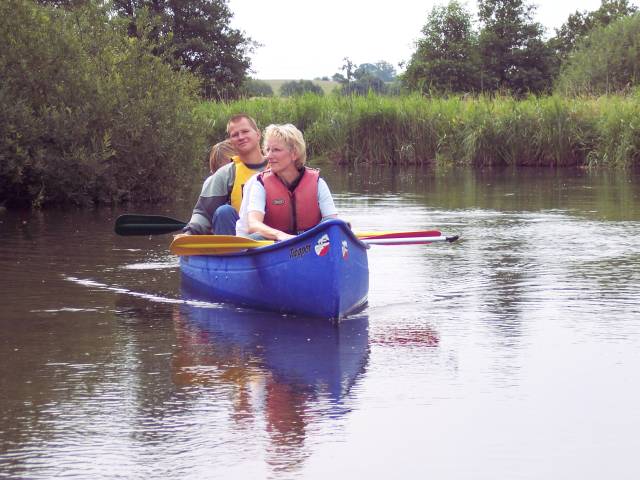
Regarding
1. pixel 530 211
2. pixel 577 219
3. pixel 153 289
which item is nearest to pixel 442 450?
pixel 153 289

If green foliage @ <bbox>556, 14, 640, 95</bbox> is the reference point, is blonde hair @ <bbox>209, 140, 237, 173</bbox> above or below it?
below

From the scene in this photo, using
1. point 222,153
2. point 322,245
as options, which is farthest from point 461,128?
point 322,245

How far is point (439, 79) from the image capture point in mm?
53125

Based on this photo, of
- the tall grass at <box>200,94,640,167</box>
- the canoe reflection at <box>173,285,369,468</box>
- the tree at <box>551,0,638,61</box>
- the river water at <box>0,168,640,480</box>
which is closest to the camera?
the river water at <box>0,168,640,480</box>

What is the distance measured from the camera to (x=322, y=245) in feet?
23.1

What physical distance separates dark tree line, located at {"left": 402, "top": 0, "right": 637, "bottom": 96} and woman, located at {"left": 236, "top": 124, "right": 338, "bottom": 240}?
4550 centimetres

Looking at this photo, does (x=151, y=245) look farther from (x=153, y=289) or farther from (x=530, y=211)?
(x=530, y=211)

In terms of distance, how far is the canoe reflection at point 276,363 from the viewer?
16.5ft

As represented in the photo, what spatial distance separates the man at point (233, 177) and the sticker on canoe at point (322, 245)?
1.83 m

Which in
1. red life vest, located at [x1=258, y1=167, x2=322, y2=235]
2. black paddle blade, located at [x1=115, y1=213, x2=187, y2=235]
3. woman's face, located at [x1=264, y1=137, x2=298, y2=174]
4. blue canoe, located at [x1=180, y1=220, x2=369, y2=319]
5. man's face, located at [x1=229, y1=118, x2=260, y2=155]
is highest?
man's face, located at [x1=229, y1=118, x2=260, y2=155]

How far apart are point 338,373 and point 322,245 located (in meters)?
1.32

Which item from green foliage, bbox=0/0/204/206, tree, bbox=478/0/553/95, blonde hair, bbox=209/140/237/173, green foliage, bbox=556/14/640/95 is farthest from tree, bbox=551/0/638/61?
blonde hair, bbox=209/140/237/173

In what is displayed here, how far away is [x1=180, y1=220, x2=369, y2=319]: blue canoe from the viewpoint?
277 inches

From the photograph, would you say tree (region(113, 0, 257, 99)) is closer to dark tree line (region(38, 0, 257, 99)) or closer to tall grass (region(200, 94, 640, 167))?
dark tree line (region(38, 0, 257, 99))
